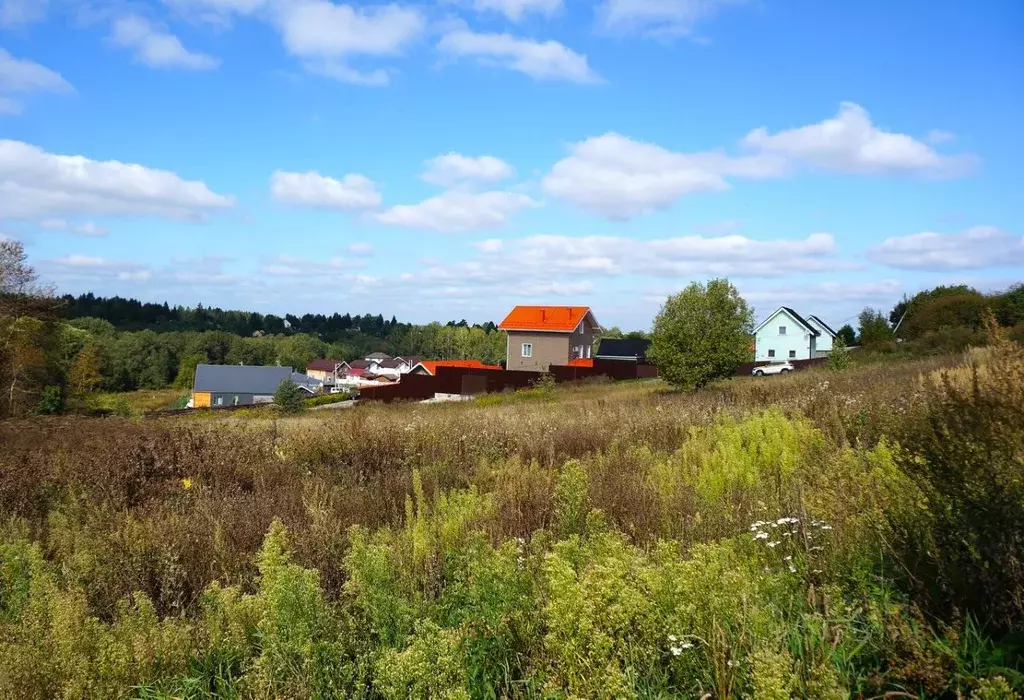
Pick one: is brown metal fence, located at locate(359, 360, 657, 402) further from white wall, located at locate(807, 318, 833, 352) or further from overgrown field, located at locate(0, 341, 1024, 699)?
white wall, located at locate(807, 318, 833, 352)

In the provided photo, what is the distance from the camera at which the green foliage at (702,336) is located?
85.1ft

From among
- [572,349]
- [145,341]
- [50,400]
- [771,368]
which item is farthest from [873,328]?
[145,341]

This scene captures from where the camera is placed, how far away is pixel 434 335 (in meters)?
132

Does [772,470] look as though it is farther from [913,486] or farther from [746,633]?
[746,633]

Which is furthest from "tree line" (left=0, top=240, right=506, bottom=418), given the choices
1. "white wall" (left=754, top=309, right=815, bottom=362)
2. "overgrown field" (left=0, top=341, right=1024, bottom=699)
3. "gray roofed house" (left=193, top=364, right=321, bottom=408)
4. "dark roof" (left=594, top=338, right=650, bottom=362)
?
"white wall" (left=754, top=309, right=815, bottom=362)

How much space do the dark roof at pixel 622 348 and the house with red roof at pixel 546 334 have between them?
6.65 meters

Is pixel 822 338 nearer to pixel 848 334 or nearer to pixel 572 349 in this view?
pixel 848 334

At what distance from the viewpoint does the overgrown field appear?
231cm

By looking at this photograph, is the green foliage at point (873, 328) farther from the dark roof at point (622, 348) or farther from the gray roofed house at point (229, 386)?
the gray roofed house at point (229, 386)

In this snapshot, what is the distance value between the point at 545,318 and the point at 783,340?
73.5 ft

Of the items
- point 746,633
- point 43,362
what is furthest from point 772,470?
point 43,362

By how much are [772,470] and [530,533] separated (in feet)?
7.25

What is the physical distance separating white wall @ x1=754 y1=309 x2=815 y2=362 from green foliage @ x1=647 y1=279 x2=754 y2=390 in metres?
35.5

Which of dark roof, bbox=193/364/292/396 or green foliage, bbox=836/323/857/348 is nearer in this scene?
green foliage, bbox=836/323/857/348
